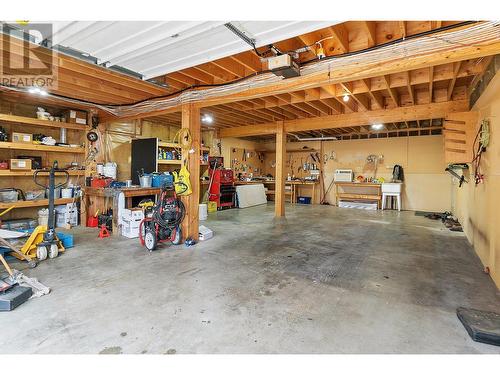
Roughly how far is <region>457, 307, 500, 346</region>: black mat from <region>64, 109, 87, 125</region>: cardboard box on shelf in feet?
23.9

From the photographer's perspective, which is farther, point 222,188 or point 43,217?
point 222,188

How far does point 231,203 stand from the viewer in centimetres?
891

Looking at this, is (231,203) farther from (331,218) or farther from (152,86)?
(152,86)

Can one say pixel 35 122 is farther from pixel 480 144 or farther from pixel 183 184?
pixel 480 144

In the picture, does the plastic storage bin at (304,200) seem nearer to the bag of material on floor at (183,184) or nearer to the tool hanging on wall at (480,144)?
the tool hanging on wall at (480,144)

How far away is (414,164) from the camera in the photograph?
9.02 m

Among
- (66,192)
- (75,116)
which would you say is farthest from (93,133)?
(66,192)

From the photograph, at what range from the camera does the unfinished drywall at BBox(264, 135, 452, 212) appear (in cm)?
862

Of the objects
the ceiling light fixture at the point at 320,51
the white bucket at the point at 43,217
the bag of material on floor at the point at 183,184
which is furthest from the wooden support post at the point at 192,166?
the white bucket at the point at 43,217
